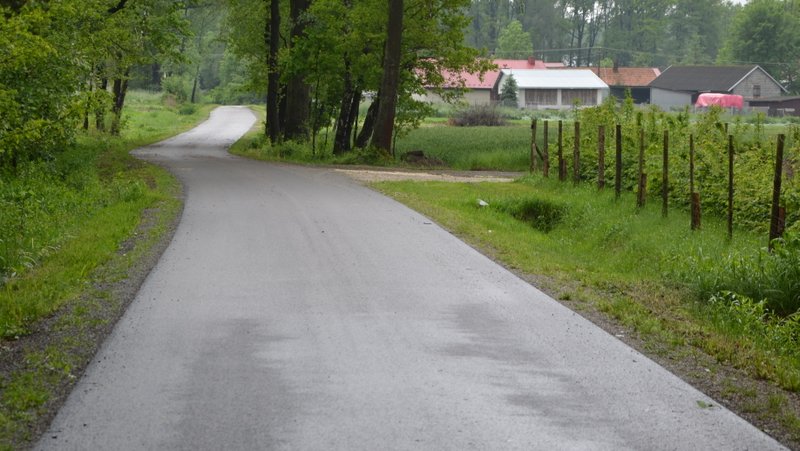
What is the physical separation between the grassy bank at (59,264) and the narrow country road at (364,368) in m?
0.27

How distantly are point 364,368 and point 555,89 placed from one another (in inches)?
3803

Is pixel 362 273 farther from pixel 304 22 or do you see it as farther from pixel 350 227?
pixel 304 22

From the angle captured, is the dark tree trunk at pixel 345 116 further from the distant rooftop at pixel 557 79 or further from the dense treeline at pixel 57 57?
the distant rooftop at pixel 557 79

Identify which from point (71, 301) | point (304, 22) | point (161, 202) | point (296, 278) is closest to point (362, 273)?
point (296, 278)

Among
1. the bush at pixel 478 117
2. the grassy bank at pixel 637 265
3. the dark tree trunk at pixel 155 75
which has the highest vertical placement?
the dark tree trunk at pixel 155 75

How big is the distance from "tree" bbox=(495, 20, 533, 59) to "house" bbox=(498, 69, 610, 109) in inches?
997

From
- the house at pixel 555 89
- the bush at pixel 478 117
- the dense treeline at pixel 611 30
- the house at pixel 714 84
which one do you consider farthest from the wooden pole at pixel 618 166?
the dense treeline at pixel 611 30

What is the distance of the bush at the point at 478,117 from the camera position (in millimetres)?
64062

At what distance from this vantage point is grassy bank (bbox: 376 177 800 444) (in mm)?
8133

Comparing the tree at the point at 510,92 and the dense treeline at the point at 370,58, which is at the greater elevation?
the dense treeline at the point at 370,58

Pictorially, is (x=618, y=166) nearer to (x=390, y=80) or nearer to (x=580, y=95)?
(x=390, y=80)

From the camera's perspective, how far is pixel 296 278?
1116cm

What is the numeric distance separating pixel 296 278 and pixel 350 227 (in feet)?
14.3

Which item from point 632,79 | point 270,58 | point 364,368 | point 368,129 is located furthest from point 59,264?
point 632,79
